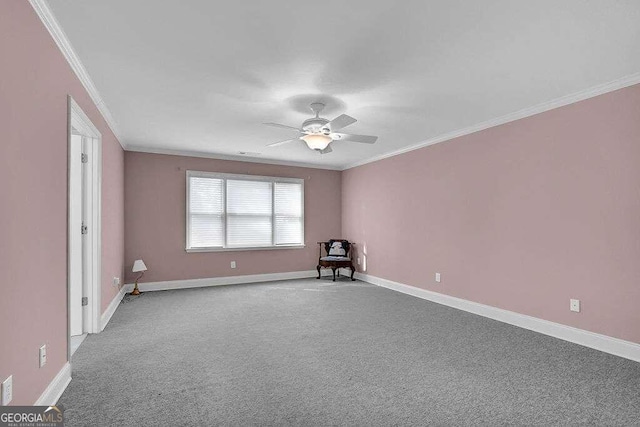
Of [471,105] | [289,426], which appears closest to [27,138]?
[289,426]

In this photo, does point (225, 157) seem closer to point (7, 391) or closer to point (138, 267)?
point (138, 267)

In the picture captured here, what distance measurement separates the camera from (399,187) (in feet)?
19.5

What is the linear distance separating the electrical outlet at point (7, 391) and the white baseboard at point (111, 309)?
86.9 inches

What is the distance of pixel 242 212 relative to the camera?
6.62 metres

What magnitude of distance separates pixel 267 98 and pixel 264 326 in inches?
98.8

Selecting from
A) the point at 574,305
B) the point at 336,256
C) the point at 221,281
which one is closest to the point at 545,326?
the point at 574,305

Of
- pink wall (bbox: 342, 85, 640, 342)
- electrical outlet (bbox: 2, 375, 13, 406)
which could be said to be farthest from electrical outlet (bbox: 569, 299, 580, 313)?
electrical outlet (bbox: 2, 375, 13, 406)

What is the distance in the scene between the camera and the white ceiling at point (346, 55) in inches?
81.0

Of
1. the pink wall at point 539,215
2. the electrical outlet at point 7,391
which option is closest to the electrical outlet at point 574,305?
the pink wall at point 539,215

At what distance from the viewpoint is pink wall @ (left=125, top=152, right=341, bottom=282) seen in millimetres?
5758

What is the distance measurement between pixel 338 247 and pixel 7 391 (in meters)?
5.74

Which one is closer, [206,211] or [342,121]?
[342,121]

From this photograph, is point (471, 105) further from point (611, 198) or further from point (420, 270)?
point (420, 270)

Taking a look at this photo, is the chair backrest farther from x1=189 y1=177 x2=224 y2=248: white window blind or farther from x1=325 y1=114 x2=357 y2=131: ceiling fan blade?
x1=325 y1=114 x2=357 y2=131: ceiling fan blade
